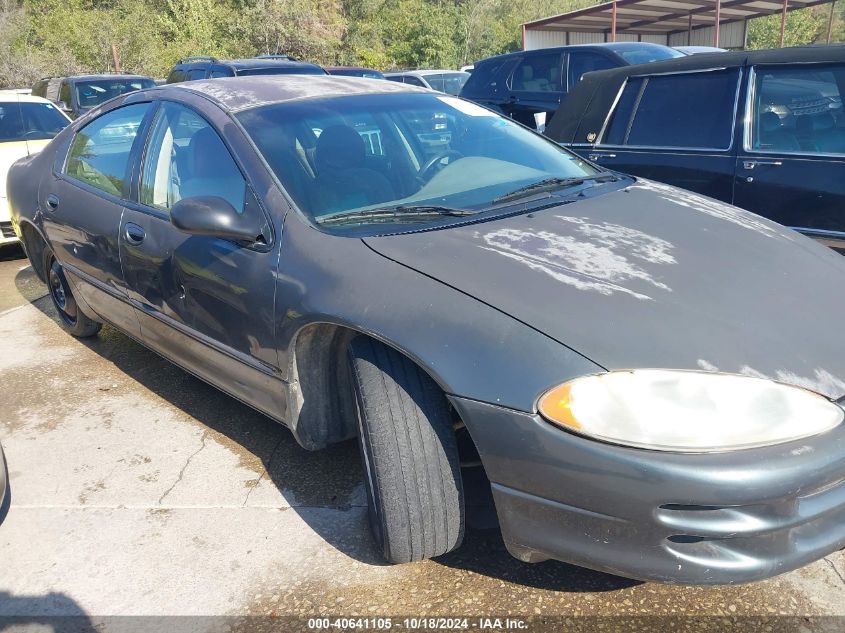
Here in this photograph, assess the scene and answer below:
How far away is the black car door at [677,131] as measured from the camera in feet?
14.4

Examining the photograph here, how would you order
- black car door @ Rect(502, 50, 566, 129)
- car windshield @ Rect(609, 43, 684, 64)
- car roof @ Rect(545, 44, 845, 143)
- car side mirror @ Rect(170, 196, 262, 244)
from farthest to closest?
1. black car door @ Rect(502, 50, 566, 129)
2. car windshield @ Rect(609, 43, 684, 64)
3. car roof @ Rect(545, 44, 845, 143)
4. car side mirror @ Rect(170, 196, 262, 244)

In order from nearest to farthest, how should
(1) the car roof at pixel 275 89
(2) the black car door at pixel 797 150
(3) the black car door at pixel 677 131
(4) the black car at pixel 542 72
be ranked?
(1) the car roof at pixel 275 89 < (2) the black car door at pixel 797 150 < (3) the black car door at pixel 677 131 < (4) the black car at pixel 542 72

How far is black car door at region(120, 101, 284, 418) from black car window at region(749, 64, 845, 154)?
2998 millimetres

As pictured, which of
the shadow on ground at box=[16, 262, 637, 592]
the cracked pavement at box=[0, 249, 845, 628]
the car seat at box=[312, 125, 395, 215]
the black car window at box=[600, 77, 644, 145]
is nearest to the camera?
the cracked pavement at box=[0, 249, 845, 628]

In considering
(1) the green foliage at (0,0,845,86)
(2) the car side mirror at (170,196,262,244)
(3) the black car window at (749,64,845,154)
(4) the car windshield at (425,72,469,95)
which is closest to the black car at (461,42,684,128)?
(3) the black car window at (749,64,845,154)

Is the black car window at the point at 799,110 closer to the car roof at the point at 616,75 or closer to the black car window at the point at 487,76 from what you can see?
the car roof at the point at 616,75

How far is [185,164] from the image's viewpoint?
3195mm

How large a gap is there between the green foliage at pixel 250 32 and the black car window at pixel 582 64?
68.2 ft

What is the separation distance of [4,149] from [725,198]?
244 inches

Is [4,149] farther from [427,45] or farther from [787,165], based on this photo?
[427,45]

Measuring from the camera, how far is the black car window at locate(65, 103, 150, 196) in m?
3.60

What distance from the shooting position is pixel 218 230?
262 centimetres

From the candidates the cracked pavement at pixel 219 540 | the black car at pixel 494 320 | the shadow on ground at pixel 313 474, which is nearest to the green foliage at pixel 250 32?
the shadow on ground at pixel 313 474

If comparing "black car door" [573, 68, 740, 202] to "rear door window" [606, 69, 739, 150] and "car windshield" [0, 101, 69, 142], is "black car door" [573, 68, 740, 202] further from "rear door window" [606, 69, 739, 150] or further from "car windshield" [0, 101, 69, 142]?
"car windshield" [0, 101, 69, 142]
